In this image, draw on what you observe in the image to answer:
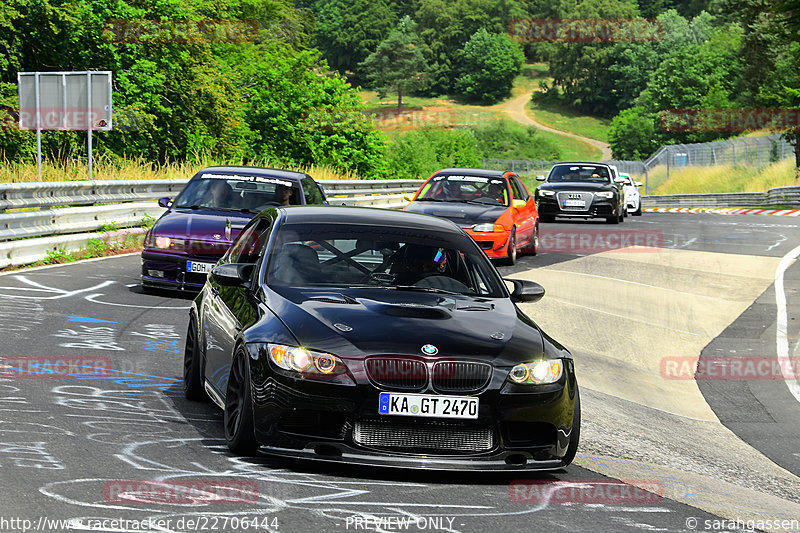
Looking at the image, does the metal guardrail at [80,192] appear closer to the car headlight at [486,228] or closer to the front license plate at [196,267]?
the front license plate at [196,267]

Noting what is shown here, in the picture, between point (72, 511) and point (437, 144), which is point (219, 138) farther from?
point (72, 511)

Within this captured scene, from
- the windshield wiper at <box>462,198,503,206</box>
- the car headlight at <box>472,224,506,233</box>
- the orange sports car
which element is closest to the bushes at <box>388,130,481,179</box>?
the orange sports car

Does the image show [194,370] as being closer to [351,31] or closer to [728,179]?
[728,179]

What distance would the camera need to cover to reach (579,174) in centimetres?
3106

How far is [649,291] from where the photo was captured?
17453 millimetres

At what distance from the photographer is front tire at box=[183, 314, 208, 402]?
767cm

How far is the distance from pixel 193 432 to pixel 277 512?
1.86m

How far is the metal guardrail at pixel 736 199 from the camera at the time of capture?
148 feet

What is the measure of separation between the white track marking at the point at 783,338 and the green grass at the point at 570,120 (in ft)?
469

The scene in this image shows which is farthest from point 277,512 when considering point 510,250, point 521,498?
point 510,250

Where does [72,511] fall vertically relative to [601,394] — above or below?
above

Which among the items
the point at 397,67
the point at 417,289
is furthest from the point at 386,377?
the point at 397,67

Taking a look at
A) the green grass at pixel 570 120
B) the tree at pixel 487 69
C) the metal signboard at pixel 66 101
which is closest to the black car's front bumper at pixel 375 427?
A: the metal signboard at pixel 66 101

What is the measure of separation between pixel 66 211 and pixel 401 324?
13.1m
